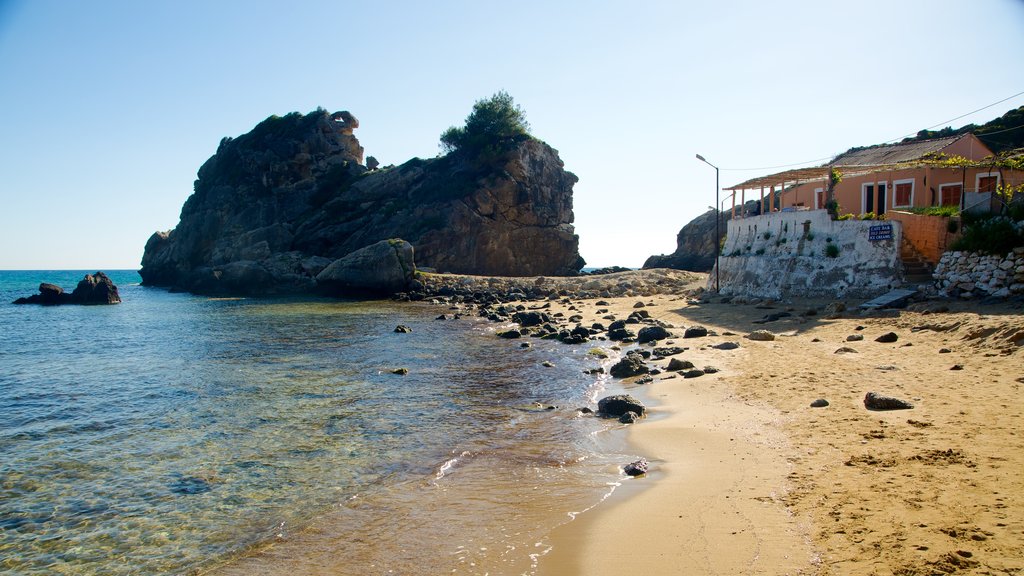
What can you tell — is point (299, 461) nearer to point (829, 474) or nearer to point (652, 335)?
point (829, 474)

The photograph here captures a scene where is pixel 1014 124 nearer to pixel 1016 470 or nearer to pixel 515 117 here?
pixel 515 117

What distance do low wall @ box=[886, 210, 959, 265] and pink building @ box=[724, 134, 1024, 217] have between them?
45.0 inches

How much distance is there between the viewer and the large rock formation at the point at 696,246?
64.1 metres

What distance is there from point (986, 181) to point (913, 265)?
9081mm

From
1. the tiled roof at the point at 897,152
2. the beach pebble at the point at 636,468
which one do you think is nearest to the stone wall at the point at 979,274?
the tiled roof at the point at 897,152

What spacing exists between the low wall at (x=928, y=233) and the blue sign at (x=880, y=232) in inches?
22.1

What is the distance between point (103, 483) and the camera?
361 inches

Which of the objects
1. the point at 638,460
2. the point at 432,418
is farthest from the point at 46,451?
the point at 638,460

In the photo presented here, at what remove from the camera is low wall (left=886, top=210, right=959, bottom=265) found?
2434 centimetres

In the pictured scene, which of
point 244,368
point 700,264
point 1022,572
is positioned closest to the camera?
point 1022,572

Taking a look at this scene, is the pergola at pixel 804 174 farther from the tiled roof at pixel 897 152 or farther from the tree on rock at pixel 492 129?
the tree on rock at pixel 492 129

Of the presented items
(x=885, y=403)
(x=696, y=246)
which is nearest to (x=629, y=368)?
(x=885, y=403)

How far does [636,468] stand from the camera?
8.89 m

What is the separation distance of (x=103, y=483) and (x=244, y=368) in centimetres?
1082
